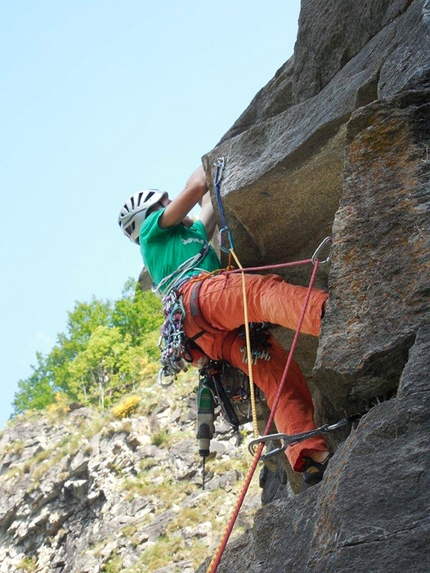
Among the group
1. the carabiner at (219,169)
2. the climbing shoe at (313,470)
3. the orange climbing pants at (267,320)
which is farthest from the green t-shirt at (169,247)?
the climbing shoe at (313,470)

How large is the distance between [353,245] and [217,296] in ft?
4.56

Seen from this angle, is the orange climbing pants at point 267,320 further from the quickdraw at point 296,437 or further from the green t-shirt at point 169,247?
the green t-shirt at point 169,247

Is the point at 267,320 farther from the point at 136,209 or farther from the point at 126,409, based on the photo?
the point at 126,409

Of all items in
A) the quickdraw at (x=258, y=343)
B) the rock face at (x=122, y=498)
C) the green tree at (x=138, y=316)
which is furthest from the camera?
the green tree at (x=138, y=316)

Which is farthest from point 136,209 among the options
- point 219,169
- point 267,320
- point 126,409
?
point 126,409

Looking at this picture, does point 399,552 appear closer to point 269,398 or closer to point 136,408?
point 269,398

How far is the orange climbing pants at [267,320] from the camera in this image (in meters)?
4.04

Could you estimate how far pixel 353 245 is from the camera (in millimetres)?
3518

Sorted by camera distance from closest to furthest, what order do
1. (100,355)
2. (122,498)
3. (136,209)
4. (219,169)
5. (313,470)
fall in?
(313,470) → (219,169) → (136,209) → (122,498) → (100,355)

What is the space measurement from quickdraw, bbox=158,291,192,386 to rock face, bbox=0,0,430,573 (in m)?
0.85

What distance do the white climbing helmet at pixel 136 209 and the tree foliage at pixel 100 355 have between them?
70.9 feet

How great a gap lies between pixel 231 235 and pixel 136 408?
12.5 metres

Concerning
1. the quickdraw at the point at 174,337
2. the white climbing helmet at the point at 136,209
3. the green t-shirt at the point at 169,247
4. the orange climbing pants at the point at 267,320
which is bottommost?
the orange climbing pants at the point at 267,320

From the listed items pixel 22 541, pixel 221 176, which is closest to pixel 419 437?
pixel 221 176
